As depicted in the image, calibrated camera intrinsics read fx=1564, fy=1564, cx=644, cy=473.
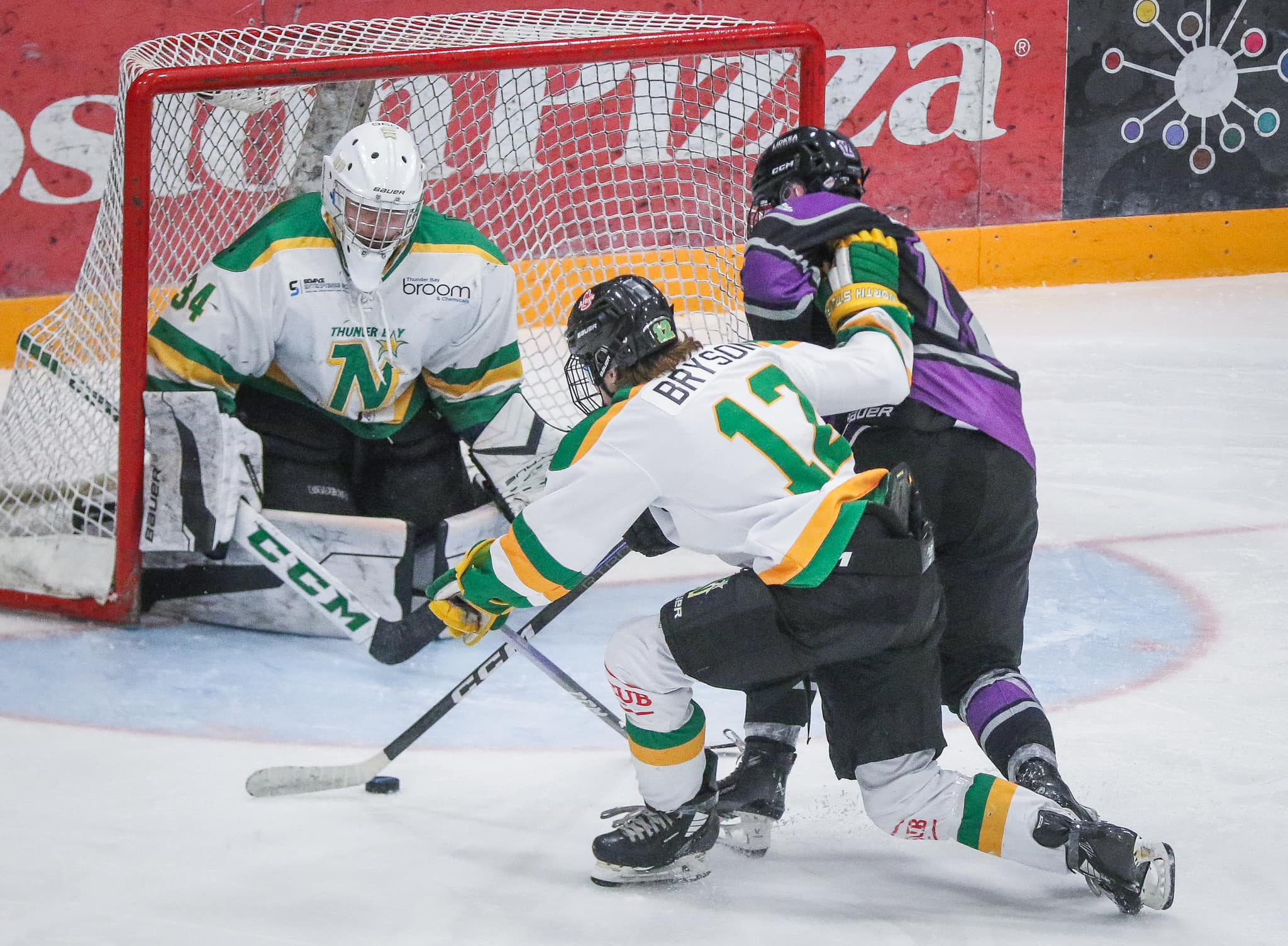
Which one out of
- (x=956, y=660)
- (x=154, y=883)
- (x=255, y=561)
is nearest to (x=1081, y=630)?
(x=956, y=660)

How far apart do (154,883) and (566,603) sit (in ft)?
2.54

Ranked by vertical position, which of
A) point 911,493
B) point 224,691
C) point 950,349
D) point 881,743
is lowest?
point 224,691

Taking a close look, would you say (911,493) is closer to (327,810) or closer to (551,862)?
(551,862)

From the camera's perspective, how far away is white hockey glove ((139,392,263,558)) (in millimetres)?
2965

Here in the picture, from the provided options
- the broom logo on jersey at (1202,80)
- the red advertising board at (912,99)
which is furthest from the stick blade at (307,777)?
the broom logo on jersey at (1202,80)

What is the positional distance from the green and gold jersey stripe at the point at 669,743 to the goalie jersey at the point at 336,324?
1324mm

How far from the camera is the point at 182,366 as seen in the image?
303cm

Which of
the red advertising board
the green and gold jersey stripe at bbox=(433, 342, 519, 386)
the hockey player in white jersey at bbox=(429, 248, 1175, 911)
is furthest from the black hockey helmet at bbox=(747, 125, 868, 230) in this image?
the red advertising board

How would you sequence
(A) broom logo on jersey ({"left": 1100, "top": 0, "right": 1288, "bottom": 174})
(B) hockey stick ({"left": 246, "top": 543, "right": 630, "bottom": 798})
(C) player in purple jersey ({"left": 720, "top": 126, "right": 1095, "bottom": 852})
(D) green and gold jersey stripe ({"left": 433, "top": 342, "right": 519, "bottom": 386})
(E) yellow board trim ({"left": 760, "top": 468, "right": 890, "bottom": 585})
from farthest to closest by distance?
(A) broom logo on jersey ({"left": 1100, "top": 0, "right": 1288, "bottom": 174}) → (D) green and gold jersey stripe ({"left": 433, "top": 342, "right": 519, "bottom": 386}) → (B) hockey stick ({"left": 246, "top": 543, "right": 630, "bottom": 798}) → (C) player in purple jersey ({"left": 720, "top": 126, "right": 1095, "bottom": 852}) → (E) yellow board trim ({"left": 760, "top": 468, "right": 890, "bottom": 585})

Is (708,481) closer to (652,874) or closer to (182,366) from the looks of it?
(652,874)

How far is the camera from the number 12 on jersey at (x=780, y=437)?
1896 mm

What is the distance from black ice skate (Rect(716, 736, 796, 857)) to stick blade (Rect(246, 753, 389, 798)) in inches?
21.0

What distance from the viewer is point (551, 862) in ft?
7.07

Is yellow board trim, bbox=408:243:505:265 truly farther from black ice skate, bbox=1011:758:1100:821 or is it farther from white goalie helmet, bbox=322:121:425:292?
black ice skate, bbox=1011:758:1100:821
